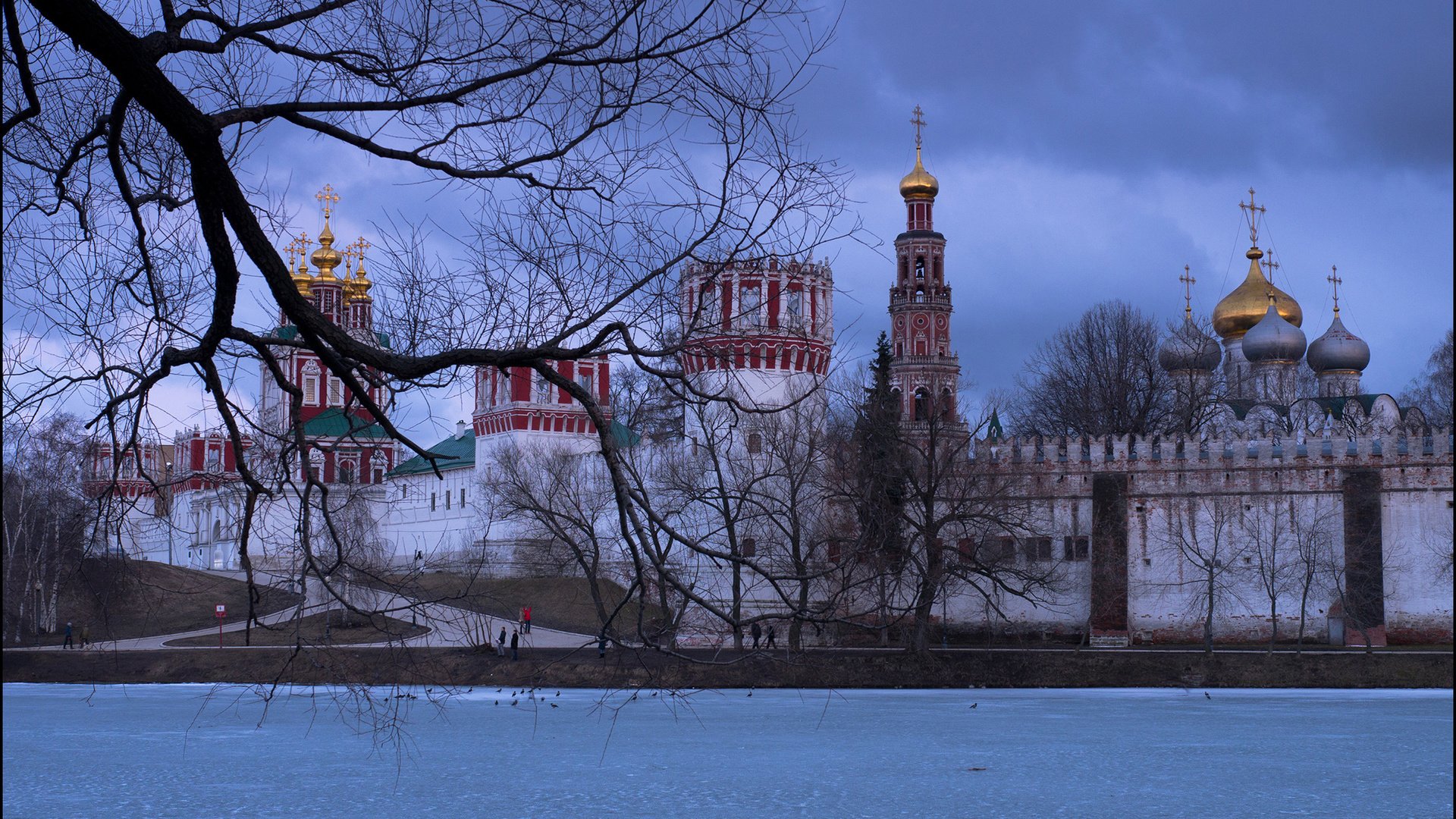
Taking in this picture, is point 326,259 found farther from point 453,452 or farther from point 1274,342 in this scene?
point 1274,342

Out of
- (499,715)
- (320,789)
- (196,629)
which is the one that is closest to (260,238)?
(320,789)

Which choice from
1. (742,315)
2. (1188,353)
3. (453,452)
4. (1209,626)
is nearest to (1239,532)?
(1209,626)

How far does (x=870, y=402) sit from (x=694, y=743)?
562 inches

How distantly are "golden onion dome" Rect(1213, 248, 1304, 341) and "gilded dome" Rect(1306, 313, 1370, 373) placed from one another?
190cm

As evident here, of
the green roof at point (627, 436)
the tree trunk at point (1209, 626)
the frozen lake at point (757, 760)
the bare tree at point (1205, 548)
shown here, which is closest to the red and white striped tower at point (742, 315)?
the green roof at point (627, 436)

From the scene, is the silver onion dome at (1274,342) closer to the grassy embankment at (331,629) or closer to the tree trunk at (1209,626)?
the tree trunk at (1209,626)

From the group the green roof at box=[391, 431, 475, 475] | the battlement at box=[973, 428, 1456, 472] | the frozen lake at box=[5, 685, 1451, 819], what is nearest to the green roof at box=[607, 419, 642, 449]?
the frozen lake at box=[5, 685, 1451, 819]

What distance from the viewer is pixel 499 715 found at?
25.5 m

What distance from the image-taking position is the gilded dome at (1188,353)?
5125cm

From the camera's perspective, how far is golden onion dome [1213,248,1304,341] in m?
54.9

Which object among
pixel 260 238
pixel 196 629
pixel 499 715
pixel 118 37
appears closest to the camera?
pixel 118 37

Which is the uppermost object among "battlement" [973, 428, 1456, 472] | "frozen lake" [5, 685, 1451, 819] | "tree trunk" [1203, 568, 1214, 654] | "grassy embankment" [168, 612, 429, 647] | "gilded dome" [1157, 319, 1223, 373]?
"gilded dome" [1157, 319, 1223, 373]

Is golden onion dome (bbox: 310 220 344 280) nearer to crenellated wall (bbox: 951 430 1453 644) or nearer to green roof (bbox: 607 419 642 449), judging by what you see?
crenellated wall (bbox: 951 430 1453 644)

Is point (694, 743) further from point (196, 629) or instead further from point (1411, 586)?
point (196, 629)
